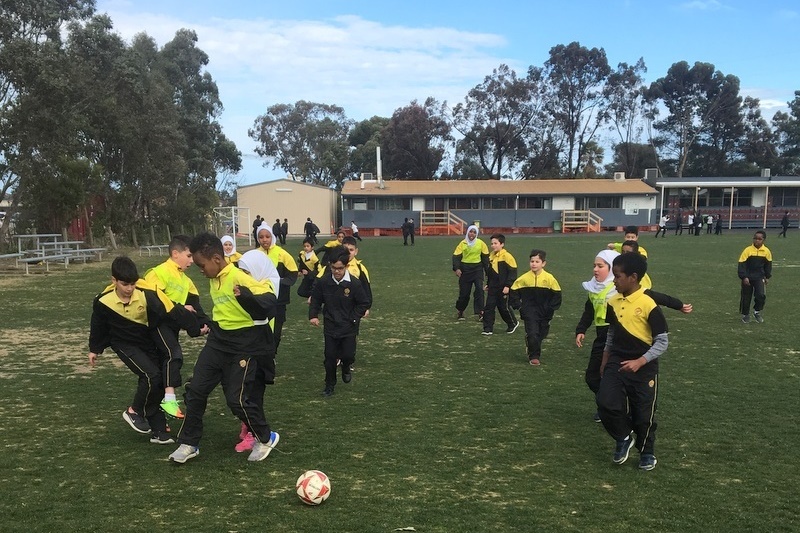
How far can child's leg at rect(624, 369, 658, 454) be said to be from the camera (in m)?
4.41

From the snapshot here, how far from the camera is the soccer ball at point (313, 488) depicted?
3834mm

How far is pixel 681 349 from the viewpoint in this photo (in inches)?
331

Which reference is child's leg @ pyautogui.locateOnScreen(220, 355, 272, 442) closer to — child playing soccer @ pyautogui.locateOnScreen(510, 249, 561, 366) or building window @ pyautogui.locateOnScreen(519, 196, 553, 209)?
child playing soccer @ pyautogui.locateOnScreen(510, 249, 561, 366)

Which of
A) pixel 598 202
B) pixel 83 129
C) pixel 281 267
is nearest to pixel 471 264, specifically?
pixel 281 267

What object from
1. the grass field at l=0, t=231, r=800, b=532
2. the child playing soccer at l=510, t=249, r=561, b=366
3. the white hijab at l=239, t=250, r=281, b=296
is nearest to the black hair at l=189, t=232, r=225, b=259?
the white hijab at l=239, t=250, r=281, b=296

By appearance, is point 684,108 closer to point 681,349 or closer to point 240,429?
point 681,349

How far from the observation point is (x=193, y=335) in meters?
5.16

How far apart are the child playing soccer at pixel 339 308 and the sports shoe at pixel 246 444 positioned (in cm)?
152

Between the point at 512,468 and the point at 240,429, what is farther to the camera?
the point at 240,429

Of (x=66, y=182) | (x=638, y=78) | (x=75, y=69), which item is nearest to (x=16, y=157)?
(x=66, y=182)

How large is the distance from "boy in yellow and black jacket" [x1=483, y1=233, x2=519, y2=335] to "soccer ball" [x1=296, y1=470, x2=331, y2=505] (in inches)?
221

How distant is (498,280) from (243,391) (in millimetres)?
5557

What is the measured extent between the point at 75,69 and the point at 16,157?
414 centimetres

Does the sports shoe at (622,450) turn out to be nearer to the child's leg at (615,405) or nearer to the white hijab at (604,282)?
the child's leg at (615,405)
